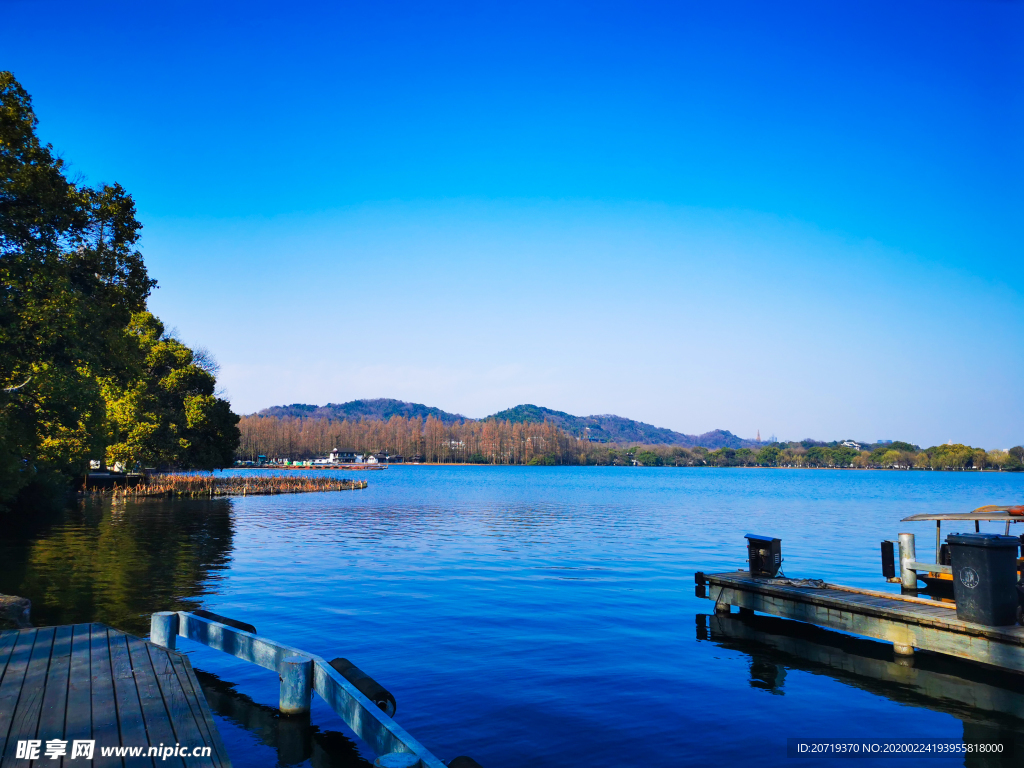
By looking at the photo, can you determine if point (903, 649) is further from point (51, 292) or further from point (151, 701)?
point (51, 292)

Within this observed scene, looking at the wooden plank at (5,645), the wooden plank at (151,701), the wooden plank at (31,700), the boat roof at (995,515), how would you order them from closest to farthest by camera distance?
1. the wooden plank at (31,700)
2. the wooden plank at (151,701)
3. the wooden plank at (5,645)
4. the boat roof at (995,515)

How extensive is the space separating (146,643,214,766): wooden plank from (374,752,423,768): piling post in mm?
1530

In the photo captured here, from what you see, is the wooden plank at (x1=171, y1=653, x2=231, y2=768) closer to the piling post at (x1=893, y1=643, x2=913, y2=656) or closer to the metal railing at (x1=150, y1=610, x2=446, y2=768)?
the metal railing at (x1=150, y1=610, x2=446, y2=768)

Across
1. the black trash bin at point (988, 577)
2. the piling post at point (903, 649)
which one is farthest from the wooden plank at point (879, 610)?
the piling post at point (903, 649)

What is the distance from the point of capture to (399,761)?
544 centimetres

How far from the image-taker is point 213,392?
67.9m

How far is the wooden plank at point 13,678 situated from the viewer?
5934 millimetres

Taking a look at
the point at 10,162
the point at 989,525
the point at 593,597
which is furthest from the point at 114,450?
the point at 989,525

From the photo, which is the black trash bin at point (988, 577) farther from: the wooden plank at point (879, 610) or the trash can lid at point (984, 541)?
the wooden plank at point (879, 610)

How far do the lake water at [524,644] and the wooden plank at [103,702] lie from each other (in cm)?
178

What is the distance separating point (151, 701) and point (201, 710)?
1.72 ft

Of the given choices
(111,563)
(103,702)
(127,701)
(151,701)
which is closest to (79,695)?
(103,702)

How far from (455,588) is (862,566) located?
55.7ft

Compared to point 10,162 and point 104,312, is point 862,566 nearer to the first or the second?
point 104,312
